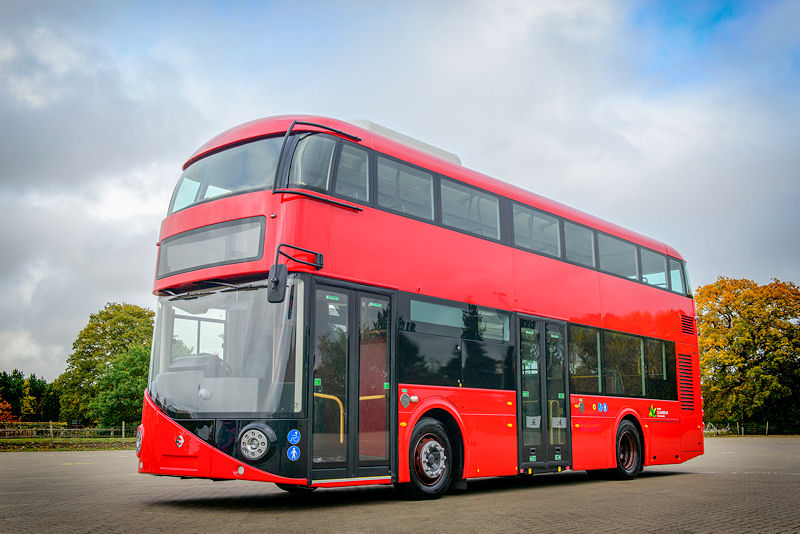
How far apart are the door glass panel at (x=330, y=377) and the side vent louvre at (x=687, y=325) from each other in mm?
10945

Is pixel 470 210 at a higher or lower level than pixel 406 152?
lower

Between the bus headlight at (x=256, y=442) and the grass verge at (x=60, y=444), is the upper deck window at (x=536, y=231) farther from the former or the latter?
the grass verge at (x=60, y=444)

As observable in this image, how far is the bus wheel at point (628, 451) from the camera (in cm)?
1496

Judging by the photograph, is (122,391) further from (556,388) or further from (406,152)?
(406,152)

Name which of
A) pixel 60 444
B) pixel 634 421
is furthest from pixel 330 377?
pixel 60 444

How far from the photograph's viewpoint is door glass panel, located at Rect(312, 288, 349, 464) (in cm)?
891

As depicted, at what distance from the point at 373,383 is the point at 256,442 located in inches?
73.4

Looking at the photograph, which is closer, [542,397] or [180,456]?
[180,456]

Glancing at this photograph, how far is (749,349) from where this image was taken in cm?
5272

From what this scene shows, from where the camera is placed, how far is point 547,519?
331 inches

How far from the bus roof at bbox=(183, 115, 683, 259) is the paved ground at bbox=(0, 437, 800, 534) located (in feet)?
15.8

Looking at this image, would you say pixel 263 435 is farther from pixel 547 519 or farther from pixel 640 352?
pixel 640 352

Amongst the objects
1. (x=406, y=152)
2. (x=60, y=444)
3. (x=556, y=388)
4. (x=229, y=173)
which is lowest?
(x=60, y=444)

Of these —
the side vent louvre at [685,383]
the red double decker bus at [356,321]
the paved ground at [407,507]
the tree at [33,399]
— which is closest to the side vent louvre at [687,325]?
the side vent louvre at [685,383]
